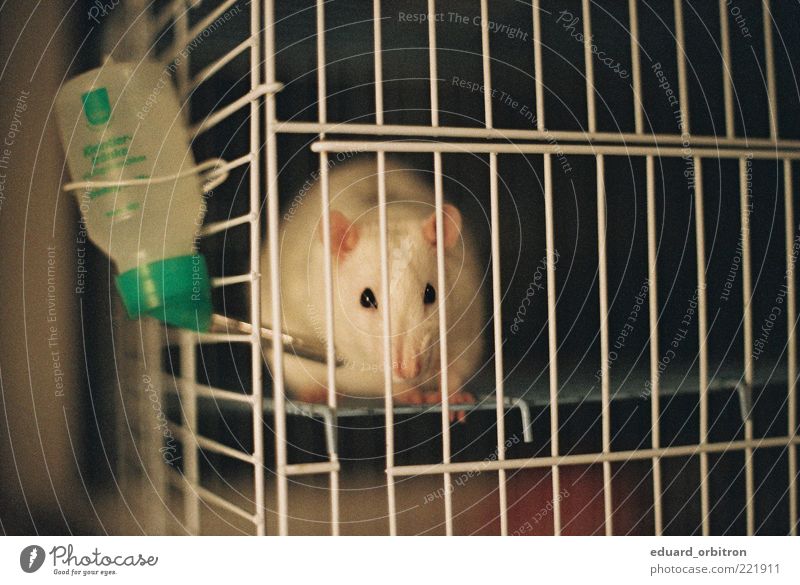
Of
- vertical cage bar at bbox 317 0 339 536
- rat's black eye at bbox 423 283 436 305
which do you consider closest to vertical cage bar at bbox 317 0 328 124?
vertical cage bar at bbox 317 0 339 536

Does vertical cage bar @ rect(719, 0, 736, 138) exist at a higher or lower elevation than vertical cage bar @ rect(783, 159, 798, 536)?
higher

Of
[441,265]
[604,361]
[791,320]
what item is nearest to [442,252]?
[441,265]

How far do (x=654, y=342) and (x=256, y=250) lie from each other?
44cm

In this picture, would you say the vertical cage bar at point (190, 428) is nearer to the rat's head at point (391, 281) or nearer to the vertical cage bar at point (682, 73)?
the rat's head at point (391, 281)

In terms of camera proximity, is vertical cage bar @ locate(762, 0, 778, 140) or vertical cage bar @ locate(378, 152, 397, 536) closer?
Answer: vertical cage bar @ locate(378, 152, 397, 536)

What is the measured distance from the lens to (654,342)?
28.0 inches

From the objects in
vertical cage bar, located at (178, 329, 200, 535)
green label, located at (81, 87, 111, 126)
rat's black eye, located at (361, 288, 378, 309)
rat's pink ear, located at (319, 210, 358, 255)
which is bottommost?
vertical cage bar, located at (178, 329, 200, 535)

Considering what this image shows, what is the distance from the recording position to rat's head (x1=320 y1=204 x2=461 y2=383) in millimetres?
713

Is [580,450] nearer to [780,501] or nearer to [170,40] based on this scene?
[780,501]

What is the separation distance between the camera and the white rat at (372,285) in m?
0.70

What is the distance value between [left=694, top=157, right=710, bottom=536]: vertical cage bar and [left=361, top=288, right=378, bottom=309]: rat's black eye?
36 cm

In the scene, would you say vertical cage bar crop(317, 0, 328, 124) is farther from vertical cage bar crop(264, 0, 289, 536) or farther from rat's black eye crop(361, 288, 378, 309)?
rat's black eye crop(361, 288, 378, 309)

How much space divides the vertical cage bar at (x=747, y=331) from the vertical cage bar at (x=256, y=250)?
541mm

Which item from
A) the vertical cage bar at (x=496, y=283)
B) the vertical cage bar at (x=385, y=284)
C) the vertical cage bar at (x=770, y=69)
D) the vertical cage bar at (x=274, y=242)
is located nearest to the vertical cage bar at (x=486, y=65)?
the vertical cage bar at (x=496, y=283)
